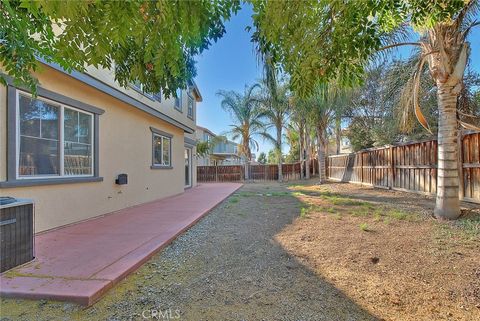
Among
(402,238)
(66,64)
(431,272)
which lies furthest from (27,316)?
(402,238)

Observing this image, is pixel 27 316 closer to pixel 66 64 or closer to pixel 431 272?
pixel 66 64

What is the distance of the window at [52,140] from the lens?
17.1 ft

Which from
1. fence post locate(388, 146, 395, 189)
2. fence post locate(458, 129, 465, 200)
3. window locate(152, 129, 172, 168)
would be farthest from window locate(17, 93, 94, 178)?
fence post locate(388, 146, 395, 189)

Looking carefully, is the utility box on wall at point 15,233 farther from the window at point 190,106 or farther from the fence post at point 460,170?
the window at point 190,106

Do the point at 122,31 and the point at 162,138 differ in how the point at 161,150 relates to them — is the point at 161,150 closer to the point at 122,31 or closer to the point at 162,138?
the point at 162,138

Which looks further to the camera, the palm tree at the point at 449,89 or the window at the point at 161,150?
the window at the point at 161,150

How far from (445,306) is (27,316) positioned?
425cm

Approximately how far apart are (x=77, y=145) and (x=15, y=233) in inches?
129

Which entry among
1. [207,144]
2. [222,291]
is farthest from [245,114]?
[222,291]

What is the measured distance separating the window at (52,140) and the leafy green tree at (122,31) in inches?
107

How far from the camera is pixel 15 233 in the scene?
3.73 meters

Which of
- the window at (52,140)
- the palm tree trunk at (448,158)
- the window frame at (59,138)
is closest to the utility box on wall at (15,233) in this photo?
the window frame at (59,138)

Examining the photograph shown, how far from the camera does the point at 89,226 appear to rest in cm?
616

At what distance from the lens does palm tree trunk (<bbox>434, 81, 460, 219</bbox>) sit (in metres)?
6.12
